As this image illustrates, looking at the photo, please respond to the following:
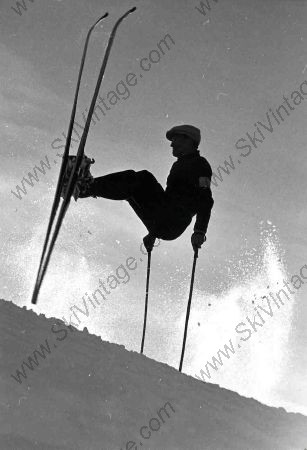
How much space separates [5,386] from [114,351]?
1807mm

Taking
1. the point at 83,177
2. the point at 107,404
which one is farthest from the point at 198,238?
the point at 107,404

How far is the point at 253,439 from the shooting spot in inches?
157

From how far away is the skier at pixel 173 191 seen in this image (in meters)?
7.07

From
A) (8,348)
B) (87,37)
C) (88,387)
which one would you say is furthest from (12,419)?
(87,37)

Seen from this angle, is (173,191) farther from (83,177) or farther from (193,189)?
(83,177)

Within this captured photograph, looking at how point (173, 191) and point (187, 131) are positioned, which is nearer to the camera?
point (173, 191)

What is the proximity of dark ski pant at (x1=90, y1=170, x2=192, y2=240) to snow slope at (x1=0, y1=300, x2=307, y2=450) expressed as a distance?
226cm

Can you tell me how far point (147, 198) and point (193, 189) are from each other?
851 mm

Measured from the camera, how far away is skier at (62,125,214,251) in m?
7.07

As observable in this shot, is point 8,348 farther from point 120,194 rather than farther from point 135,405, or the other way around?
point 120,194

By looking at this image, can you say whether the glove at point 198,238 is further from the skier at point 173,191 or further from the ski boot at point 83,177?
the ski boot at point 83,177

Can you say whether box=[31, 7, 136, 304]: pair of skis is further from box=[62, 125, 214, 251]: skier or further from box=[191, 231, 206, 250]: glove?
box=[191, 231, 206, 250]: glove

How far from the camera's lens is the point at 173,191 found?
25.0 ft

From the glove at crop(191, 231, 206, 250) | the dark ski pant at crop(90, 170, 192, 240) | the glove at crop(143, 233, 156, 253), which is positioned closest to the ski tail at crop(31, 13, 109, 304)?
the dark ski pant at crop(90, 170, 192, 240)
